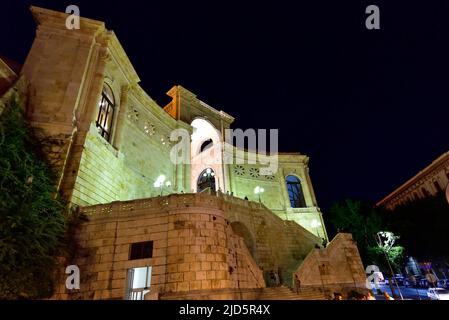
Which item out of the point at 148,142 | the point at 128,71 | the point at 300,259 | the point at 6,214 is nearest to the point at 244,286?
the point at 300,259

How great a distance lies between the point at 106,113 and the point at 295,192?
19525mm

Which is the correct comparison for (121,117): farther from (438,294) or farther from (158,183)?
(438,294)

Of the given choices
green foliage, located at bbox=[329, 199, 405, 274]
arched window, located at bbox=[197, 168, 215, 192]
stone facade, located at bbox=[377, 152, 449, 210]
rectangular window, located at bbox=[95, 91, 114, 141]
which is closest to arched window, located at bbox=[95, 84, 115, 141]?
rectangular window, located at bbox=[95, 91, 114, 141]

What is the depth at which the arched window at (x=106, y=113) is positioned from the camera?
50.2 feet

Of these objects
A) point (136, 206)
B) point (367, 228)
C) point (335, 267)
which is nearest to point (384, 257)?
point (367, 228)

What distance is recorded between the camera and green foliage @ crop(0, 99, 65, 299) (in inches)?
314

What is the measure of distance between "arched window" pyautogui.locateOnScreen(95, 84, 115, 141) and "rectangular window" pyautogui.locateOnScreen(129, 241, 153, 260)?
835 centimetres

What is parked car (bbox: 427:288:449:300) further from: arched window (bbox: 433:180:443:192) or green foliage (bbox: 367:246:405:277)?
arched window (bbox: 433:180:443:192)

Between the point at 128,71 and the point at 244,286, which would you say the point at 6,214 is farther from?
the point at 128,71

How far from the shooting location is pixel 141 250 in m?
9.87

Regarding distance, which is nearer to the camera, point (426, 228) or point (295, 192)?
point (426, 228)
